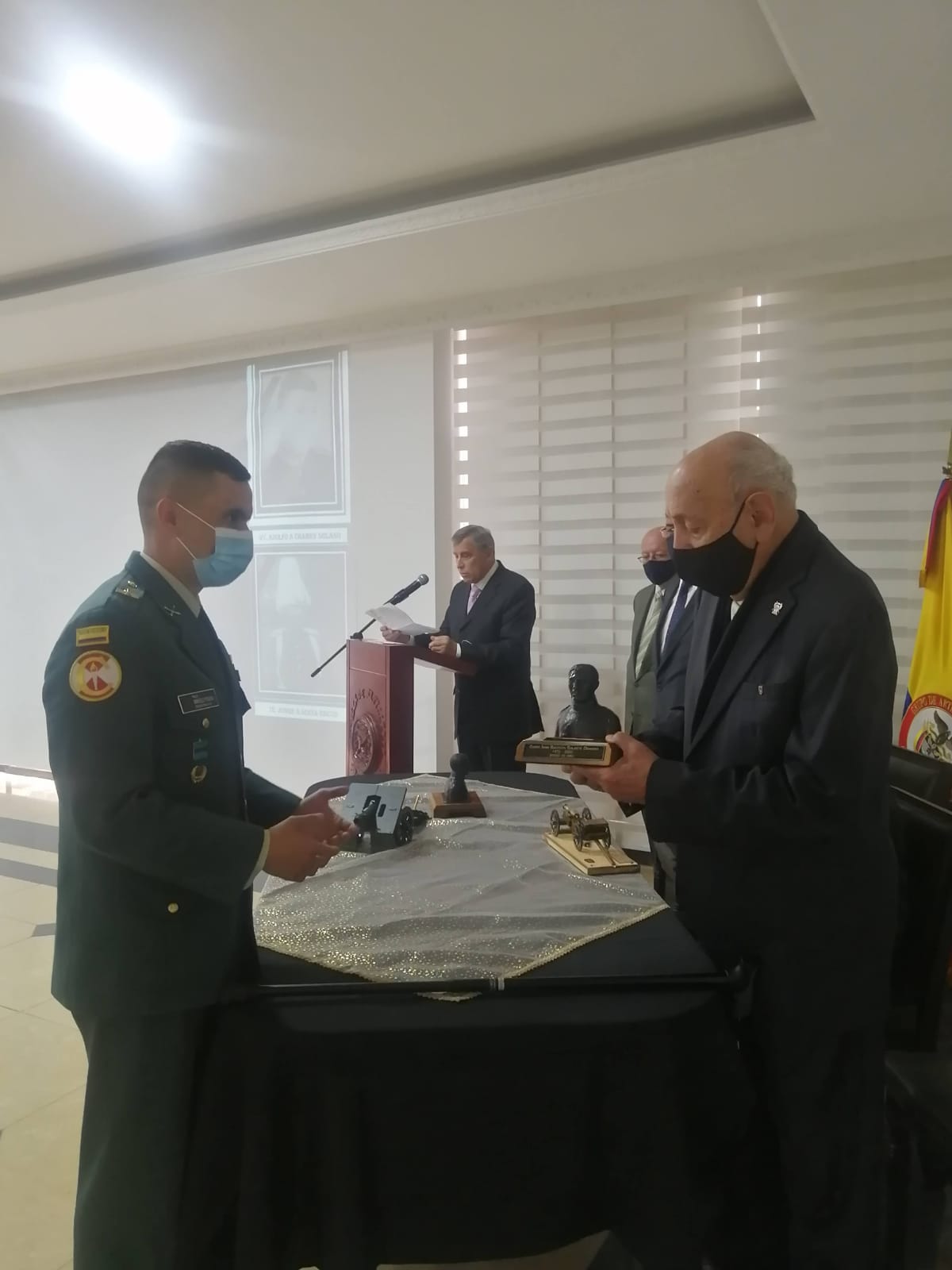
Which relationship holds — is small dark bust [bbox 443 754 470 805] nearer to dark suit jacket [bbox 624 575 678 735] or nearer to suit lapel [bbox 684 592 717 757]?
suit lapel [bbox 684 592 717 757]

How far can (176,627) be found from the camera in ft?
4.53

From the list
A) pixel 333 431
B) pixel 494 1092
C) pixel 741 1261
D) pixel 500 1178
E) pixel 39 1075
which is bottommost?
pixel 39 1075

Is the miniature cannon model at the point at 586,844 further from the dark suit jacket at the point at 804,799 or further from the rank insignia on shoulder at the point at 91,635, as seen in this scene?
the rank insignia on shoulder at the point at 91,635

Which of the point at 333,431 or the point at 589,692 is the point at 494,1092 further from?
the point at 333,431

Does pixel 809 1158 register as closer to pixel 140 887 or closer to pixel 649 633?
pixel 140 887

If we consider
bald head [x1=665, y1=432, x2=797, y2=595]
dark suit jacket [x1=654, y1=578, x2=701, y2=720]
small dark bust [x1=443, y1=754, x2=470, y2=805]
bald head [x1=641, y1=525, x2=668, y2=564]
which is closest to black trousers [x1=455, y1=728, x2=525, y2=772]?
dark suit jacket [x1=654, y1=578, x2=701, y2=720]

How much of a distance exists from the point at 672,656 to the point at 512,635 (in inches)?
33.7

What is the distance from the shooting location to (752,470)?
60.5 inches

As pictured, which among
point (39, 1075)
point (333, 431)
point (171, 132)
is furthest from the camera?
point (333, 431)

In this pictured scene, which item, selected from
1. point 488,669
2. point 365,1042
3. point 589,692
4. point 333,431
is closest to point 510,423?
point 333,431

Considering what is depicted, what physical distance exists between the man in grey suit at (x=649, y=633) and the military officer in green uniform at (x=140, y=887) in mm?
2327

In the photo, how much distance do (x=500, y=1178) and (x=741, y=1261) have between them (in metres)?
0.50

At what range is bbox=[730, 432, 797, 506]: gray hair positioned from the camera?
60.3 inches

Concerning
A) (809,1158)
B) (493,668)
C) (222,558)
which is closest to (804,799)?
(809,1158)
